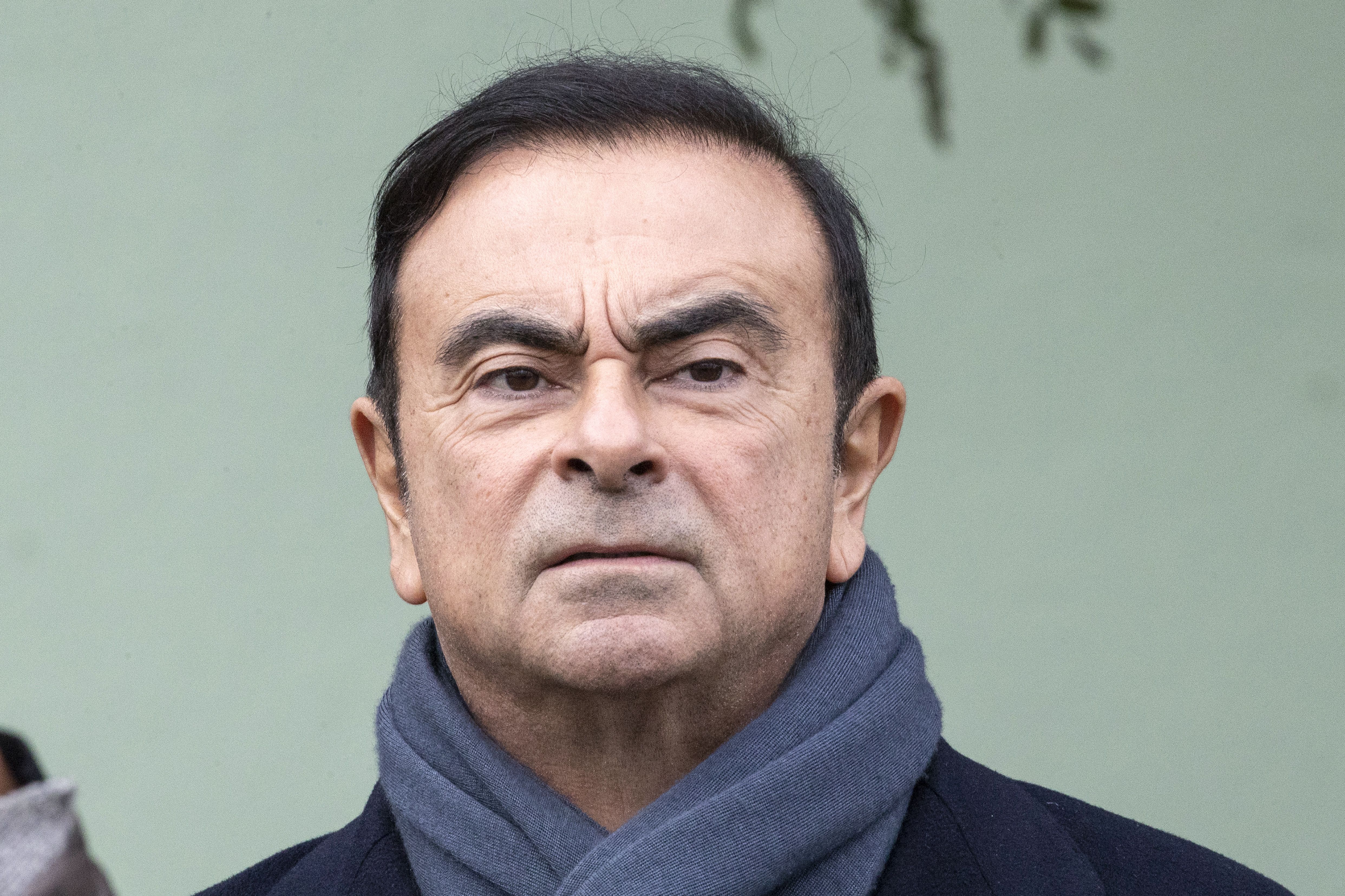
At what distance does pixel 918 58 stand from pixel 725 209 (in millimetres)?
1050

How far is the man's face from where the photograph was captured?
175 cm

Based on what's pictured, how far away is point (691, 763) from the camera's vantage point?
1.94m

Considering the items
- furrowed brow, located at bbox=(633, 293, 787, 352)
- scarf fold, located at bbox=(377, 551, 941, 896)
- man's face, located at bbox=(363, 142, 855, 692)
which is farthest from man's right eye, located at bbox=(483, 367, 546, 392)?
scarf fold, located at bbox=(377, 551, 941, 896)

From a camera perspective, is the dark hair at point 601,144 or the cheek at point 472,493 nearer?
the cheek at point 472,493

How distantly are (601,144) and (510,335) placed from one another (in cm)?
26

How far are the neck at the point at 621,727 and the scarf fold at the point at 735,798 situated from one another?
3 cm

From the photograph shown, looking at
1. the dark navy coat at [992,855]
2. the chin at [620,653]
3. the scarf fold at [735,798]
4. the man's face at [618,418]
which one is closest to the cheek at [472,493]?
the man's face at [618,418]

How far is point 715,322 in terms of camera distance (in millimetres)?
1844

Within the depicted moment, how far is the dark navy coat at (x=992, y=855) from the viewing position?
1.87 meters

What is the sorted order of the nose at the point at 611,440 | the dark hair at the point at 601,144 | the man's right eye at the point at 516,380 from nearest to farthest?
the nose at the point at 611,440 < the man's right eye at the point at 516,380 < the dark hair at the point at 601,144

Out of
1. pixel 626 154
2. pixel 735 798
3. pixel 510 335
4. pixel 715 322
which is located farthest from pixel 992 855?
pixel 626 154

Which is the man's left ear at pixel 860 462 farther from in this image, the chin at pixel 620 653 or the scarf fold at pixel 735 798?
the chin at pixel 620 653

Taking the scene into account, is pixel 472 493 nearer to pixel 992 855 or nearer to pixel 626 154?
pixel 626 154

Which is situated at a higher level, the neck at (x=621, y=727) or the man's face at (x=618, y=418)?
the man's face at (x=618, y=418)
